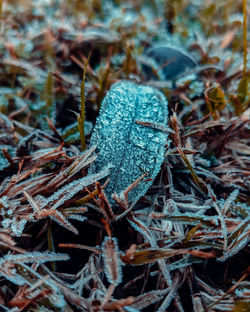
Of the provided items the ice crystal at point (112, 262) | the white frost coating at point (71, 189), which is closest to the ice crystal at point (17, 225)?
the white frost coating at point (71, 189)

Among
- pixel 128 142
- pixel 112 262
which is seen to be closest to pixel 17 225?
A: pixel 112 262

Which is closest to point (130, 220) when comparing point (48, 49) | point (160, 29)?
point (48, 49)

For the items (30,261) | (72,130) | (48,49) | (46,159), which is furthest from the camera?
(48,49)

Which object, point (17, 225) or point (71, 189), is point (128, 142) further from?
point (17, 225)

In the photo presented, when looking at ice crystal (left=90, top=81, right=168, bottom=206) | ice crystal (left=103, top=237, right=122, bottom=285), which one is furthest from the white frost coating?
ice crystal (left=103, top=237, right=122, bottom=285)

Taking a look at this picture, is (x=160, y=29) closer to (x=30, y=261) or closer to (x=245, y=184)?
(x=245, y=184)

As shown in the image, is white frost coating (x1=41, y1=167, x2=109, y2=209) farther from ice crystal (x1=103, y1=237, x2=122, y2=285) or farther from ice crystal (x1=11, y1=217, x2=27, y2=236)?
A: ice crystal (x1=103, y1=237, x2=122, y2=285)

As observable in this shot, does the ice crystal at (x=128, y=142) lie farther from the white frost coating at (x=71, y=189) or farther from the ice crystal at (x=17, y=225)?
the ice crystal at (x=17, y=225)

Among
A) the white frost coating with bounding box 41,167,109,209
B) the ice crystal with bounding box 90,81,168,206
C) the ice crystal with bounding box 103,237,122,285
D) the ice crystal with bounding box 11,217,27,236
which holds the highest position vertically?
the ice crystal with bounding box 90,81,168,206
